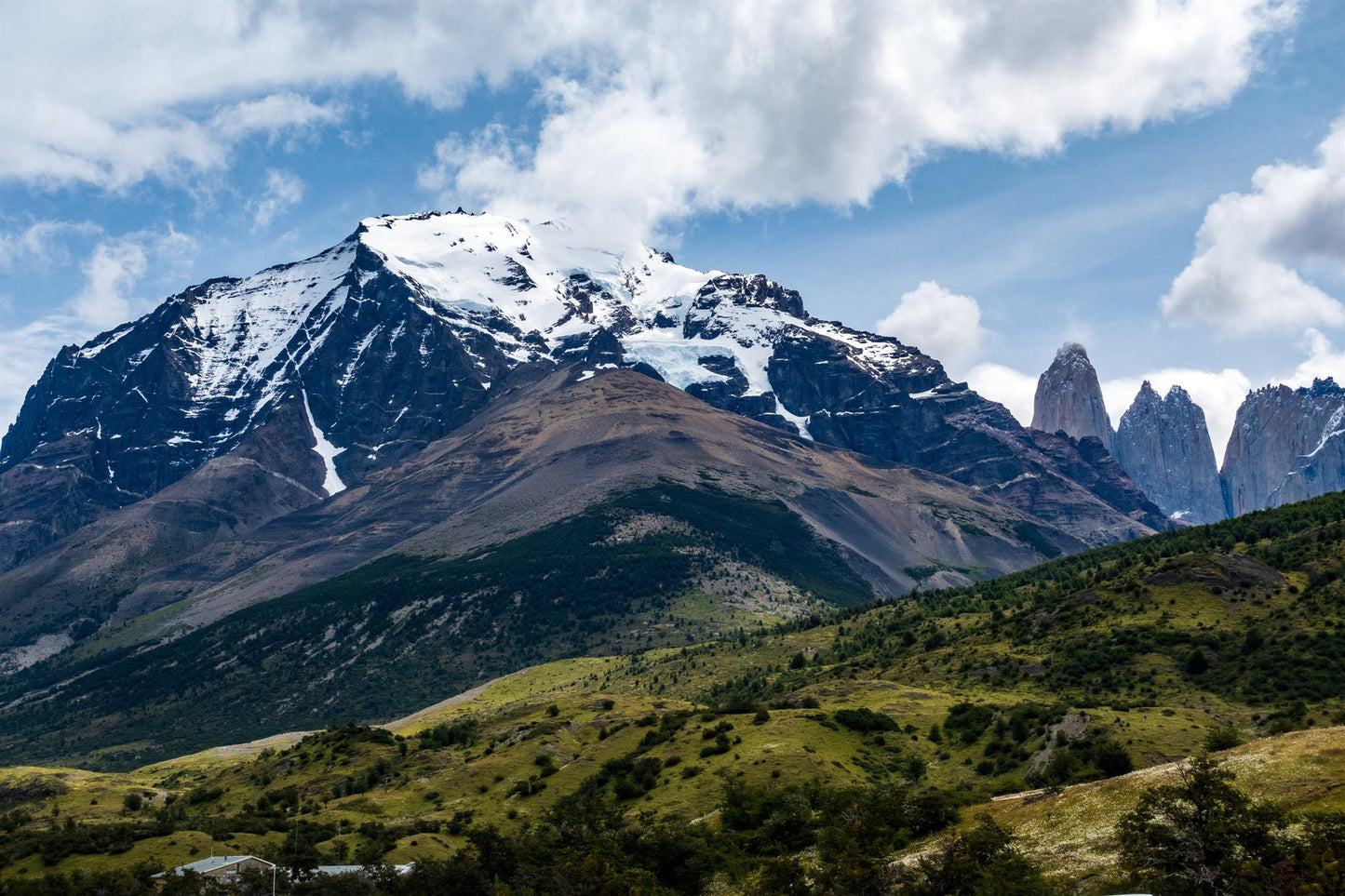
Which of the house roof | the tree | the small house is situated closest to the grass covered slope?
the tree

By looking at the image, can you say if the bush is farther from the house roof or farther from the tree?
the tree

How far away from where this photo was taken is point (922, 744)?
134625mm

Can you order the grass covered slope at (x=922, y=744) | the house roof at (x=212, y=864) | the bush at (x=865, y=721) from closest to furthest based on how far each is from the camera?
1. the grass covered slope at (x=922, y=744)
2. the house roof at (x=212, y=864)
3. the bush at (x=865, y=721)

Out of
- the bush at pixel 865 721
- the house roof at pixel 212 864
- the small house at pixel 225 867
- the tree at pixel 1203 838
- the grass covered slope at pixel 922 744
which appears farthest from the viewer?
the bush at pixel 865 721

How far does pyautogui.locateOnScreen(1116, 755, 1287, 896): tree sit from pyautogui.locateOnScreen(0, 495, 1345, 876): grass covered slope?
4.87 meters

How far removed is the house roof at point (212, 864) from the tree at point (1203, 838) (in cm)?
7513

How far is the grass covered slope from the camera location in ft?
341

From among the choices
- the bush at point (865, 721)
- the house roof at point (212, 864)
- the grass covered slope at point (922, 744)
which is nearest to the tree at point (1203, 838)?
the grass covered slope at point (922, 744)

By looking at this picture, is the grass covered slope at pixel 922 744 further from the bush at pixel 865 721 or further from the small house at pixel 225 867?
the small house at pixel 225 867

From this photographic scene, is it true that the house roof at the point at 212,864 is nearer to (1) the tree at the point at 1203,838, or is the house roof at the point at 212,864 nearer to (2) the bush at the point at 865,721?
(2) the bush at the point at 865,721

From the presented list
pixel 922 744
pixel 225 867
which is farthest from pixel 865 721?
pixel 225 867

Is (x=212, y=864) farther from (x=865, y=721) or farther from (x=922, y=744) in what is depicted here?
(x=922, y=744)

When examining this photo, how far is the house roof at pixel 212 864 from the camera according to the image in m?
104

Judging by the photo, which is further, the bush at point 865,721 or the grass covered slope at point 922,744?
the bush at point 865,721
